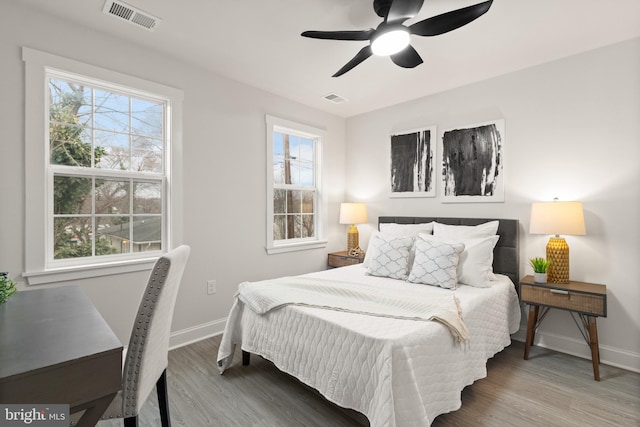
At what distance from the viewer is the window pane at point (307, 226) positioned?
4.25 m

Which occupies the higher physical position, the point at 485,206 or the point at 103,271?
the point at 485,206

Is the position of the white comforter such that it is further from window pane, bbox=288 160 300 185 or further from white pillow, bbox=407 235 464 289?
window pane, bbox=288 160 300 185

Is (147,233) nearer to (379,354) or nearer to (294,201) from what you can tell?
(294,201)

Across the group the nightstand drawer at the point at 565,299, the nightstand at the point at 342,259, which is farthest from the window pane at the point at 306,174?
the nightstand drawer at the point at 565,299

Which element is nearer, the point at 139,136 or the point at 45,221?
the point at 45,221

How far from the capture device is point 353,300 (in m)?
2.19

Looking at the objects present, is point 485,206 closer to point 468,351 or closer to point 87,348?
point 468,351

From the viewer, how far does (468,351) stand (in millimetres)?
1989

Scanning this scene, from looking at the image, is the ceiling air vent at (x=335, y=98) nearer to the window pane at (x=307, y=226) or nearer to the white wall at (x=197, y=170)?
the white wall at (x=197, y=170)

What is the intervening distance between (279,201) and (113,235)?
71.8 inches

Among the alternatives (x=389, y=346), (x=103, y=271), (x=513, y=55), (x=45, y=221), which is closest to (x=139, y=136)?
(x=45, y=221)

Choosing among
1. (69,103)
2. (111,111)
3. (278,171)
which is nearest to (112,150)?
(111,111)

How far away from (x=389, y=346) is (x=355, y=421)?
2.24 feet

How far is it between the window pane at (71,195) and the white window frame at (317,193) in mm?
1699
